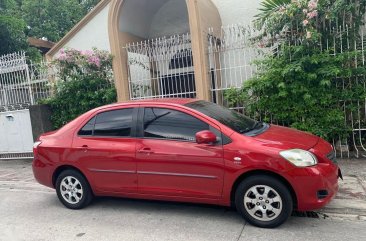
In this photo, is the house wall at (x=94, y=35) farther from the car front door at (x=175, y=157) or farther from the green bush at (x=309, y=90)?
the car front door at (x=175, y=157)

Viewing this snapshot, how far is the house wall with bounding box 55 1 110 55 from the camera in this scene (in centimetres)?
1166

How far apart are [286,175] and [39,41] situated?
56.0 feet

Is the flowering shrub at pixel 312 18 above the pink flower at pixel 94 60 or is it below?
above

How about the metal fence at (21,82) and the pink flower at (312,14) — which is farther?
the metal fence at (21,82)

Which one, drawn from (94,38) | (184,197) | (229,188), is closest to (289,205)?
(229,188)

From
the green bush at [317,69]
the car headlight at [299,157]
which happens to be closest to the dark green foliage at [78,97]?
the green bush at [317,69]

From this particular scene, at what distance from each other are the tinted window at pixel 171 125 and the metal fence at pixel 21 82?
231 inches

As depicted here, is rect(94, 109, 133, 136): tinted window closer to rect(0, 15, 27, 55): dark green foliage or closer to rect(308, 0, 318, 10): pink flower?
rect(308, 0, 318, 10): pink flower

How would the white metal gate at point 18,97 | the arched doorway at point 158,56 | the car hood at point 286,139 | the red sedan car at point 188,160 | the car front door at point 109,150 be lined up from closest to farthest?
1. the red sedan car at point 188,160
2. the car hood at point 286,139
3. the car front door at point 109,150
4. the arched doorway at point 158,56
5. the white metal gate at point 18,97

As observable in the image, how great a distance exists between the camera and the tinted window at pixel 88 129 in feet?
17.6

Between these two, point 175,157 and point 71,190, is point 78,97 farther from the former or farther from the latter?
point 175,157

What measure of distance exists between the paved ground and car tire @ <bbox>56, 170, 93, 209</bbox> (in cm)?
13

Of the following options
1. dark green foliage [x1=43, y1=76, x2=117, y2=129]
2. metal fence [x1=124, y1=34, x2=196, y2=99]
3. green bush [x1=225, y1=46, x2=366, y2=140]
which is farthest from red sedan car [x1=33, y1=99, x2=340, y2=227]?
metal fence [x1=124, y1=34, x2=196, y2=99]

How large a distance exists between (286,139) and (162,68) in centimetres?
542
